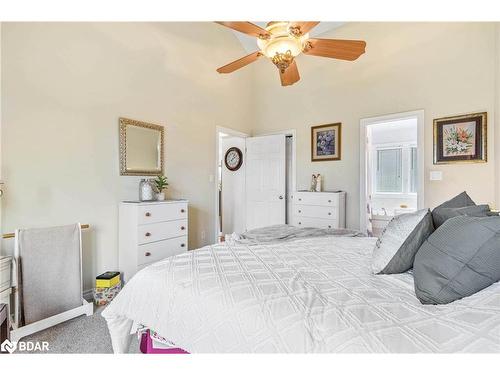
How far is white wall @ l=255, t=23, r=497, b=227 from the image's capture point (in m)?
2.82

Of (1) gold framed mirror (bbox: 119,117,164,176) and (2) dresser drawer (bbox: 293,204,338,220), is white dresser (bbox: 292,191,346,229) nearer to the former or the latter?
(2) dresser drawer (bbox: 293,204,338,220)

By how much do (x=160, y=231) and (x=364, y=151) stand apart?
9.34ft

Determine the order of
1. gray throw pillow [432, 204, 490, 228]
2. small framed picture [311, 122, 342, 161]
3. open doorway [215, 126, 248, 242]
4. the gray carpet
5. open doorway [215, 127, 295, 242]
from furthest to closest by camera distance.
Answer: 1. open doorway [215, 126, 248, 242]
2. open doorway [215, 127, 295, 242]
3. small framed picture [311, 122, 342, 161]
4. the gray carpet
5. gray throw pillow [432, 204, 490, 228]

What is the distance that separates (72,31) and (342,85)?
333 cm

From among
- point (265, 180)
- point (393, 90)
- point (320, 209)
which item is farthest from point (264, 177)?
point (393, 90)

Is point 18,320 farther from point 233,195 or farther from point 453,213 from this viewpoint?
point 233,195

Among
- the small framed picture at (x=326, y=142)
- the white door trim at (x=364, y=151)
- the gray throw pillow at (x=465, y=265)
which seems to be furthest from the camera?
the small framed picture at (x=326, y=142)

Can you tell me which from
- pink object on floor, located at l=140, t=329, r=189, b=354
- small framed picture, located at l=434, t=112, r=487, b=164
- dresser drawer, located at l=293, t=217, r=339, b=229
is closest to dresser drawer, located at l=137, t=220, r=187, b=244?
pink object on floor, located at l=140, t=329, r=189, b=354

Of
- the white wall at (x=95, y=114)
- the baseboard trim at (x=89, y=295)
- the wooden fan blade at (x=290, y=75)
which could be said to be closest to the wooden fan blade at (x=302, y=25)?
the wooden fan blade at (x=290, y=75)

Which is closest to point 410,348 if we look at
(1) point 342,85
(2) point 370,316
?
(2) point 370,316

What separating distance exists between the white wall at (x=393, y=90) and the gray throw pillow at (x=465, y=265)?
254 cm

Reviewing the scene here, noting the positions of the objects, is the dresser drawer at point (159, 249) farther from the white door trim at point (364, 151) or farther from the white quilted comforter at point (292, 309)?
the white door trim at point (364, 151)

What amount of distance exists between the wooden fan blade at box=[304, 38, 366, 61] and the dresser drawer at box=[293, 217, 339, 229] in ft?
6.84

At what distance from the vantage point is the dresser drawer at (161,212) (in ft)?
8.50
